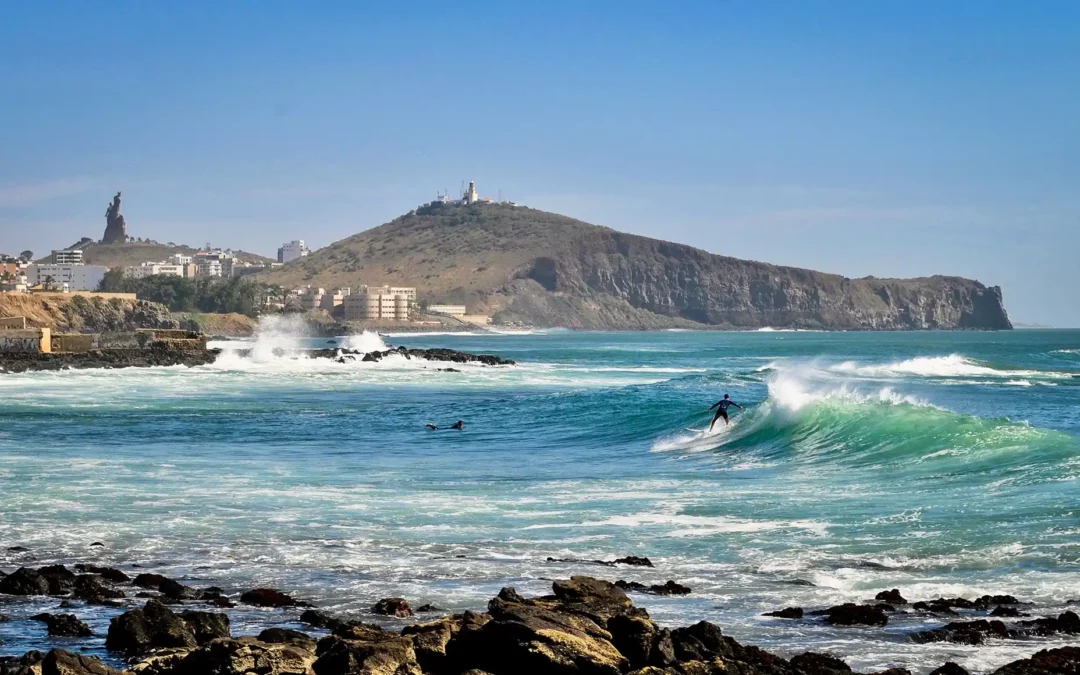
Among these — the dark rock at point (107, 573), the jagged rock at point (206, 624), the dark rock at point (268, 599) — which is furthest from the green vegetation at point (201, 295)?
the jagged rock at point (206, 624)

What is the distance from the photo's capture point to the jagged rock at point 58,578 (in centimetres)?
1209

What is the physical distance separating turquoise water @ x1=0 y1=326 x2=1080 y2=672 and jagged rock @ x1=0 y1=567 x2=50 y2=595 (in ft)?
2.22

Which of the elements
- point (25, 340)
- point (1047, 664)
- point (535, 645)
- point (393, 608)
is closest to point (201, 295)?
point (25, 340)

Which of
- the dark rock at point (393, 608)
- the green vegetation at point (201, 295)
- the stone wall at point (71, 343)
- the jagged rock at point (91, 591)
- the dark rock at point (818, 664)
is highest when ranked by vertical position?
the green vegetation at point (201, 295)

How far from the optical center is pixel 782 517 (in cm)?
1658

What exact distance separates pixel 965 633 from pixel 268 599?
5.76 meters

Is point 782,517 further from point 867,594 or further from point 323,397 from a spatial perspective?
point 323,397

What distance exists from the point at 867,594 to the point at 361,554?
5204 mm

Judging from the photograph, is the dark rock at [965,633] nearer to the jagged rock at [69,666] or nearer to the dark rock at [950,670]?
the dark rock at [950,670]

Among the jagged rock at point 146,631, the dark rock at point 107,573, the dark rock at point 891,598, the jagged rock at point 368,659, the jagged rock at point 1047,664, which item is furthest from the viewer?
the dark rock at point 107,573

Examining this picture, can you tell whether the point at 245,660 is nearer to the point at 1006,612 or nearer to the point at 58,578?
the point at 58,578

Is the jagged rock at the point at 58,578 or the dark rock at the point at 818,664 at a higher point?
the dark rock at the point at 818,664

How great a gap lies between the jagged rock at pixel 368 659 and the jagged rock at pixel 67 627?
9.01 feet

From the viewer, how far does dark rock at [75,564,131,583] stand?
12.5m
